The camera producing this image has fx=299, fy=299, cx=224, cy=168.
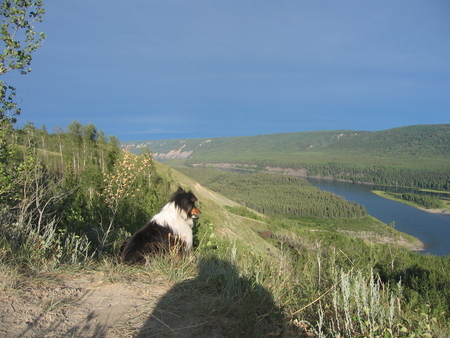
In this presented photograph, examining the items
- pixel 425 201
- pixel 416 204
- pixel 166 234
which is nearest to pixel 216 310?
pixel 166 234

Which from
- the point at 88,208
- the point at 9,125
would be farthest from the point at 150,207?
the point at 9,125

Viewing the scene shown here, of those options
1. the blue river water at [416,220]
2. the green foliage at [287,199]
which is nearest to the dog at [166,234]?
the blue river water at [416,220]

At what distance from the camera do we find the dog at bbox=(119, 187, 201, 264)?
520 cm

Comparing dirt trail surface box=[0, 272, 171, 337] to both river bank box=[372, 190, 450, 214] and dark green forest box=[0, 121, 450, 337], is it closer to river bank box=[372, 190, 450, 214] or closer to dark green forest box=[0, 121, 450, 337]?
dark green forest box=[0, 121, 450, 337]

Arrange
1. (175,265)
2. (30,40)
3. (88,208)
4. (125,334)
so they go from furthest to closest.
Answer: (88,208) < (30,40) < (175,265) < (125,334)

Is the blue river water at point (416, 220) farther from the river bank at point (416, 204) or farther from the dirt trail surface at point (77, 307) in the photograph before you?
the dirt trail surface at point (77, 307)

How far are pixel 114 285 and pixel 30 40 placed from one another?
5.07 meters

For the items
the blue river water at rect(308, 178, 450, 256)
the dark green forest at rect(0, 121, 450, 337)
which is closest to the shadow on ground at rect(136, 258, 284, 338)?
the dark green forest at rect(0, 121, 450, 337)

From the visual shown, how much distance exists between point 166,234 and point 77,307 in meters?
2.53

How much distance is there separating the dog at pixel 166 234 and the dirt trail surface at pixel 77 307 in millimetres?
1207

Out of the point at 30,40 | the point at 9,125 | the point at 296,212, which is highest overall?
the point at 30,40

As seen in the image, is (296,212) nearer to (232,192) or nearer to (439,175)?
(232,192)

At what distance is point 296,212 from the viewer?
126125mm

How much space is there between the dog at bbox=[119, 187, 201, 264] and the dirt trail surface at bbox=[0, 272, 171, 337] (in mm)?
1207
